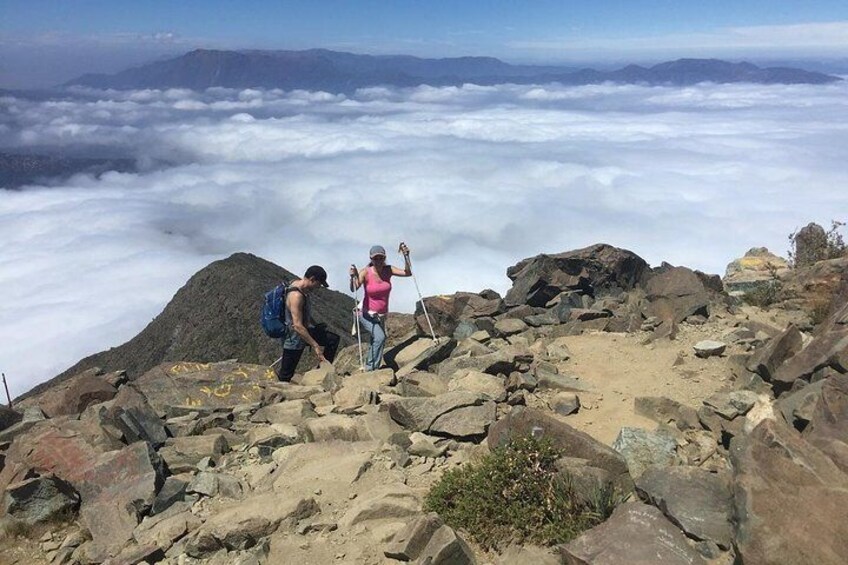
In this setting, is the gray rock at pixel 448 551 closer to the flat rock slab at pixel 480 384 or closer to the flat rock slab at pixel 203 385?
the flat rock slab at pixel 480 384

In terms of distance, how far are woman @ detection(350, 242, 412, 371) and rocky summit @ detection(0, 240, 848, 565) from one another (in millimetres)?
600

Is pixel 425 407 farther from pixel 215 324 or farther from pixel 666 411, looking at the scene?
pixel 215 324

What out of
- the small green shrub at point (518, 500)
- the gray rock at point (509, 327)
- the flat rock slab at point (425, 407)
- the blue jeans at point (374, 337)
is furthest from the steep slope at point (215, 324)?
the small green shrub at point (518, 500)

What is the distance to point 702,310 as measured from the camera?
11.9 m

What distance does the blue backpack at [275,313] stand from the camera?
10.3m

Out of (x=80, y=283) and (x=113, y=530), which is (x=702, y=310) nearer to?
(x=113, y=530)

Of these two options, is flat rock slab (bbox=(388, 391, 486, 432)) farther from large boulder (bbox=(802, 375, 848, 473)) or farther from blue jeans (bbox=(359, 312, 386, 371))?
large boulder (bbox=(802, 375, 848, 473))

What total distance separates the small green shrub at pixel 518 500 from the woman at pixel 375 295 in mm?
4917

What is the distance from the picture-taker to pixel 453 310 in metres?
14.5

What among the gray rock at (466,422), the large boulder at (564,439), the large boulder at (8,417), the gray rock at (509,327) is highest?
the large boulder at (564,439)

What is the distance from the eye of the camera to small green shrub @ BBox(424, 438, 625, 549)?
5086 mm

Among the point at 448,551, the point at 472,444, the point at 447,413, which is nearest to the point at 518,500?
the point at 448,551

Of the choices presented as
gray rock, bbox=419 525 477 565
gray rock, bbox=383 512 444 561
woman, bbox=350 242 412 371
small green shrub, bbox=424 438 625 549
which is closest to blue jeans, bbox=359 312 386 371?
woman, bbox=350 242 412 371

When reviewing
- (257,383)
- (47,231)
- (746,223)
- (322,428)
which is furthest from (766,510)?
(47,231)
